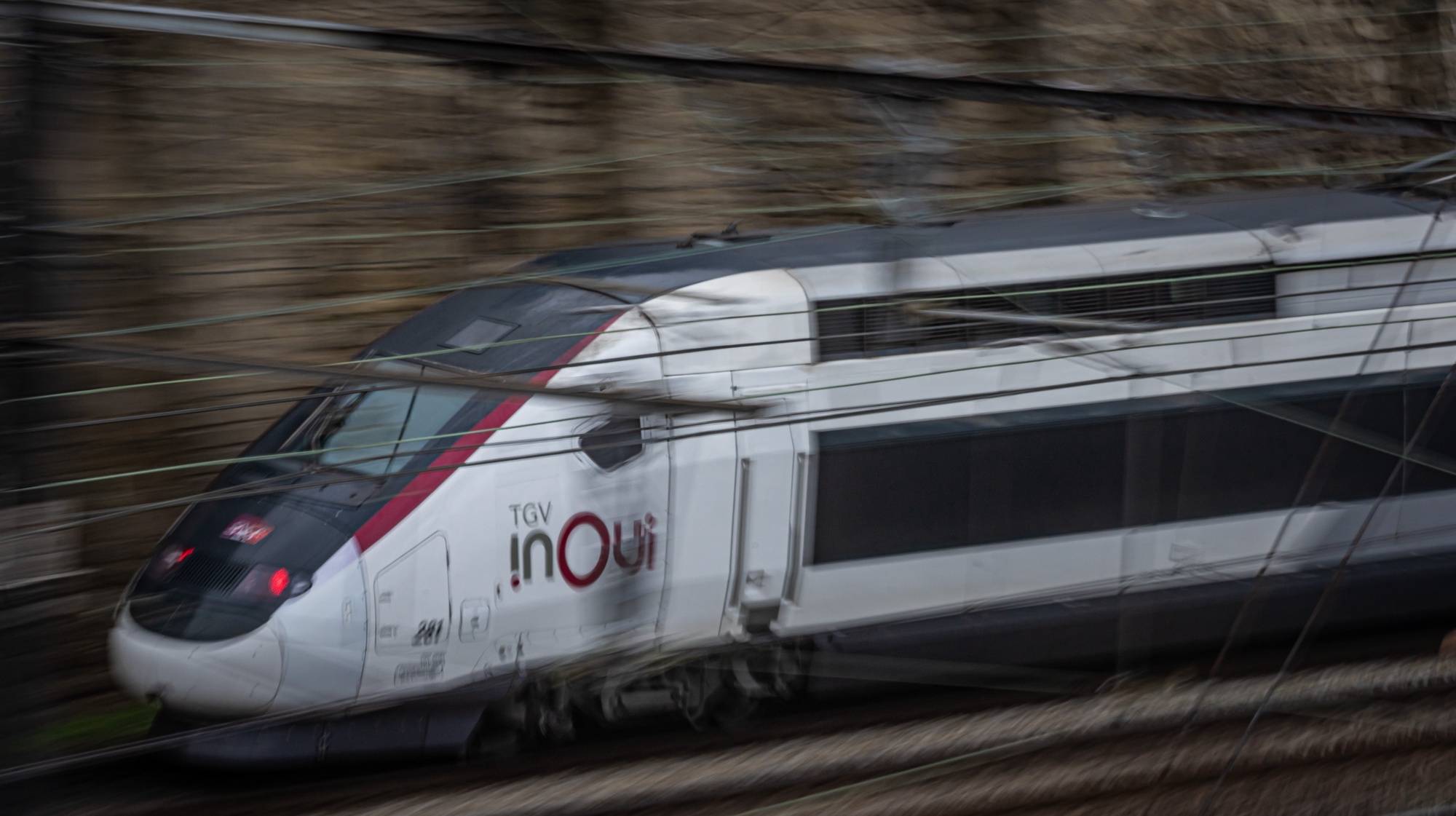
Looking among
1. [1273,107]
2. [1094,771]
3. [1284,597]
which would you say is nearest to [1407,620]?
[1284,597]

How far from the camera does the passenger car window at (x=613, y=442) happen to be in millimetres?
2490

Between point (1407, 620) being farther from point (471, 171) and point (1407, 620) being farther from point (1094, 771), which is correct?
point (471, 171)

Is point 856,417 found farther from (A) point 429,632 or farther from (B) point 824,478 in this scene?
(A) point 429,632

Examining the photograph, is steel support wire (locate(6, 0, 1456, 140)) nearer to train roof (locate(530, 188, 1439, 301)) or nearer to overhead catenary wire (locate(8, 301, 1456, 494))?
overhead catenary wire (locate(8, 301, 1456, 494))

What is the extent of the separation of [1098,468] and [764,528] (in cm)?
97

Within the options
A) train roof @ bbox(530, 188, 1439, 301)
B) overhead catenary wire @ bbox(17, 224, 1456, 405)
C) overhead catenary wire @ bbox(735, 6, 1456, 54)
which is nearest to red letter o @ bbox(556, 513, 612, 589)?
overhead catenary wire @ bbox(17, 224, 1456, 405)

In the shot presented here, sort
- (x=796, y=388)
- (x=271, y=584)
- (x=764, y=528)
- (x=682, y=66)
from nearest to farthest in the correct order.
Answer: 1. (x=682, y=66)
2. (x=271, y=584)
3. (x=796, y=388)
4. (x=764, y=528)

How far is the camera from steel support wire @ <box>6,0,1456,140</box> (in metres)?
1.55

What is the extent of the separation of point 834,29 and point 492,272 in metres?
2.17

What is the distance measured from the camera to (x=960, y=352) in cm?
282

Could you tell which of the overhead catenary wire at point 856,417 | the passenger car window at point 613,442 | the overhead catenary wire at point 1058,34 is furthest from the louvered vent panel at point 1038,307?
the overhead catenary wire at point 1058,34

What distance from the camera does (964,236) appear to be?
122 inches

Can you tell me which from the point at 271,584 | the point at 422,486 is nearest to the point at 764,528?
the point at 422,486

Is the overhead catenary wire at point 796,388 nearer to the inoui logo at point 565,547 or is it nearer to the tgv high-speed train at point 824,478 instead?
the tgv high-speed train at point 824,478
